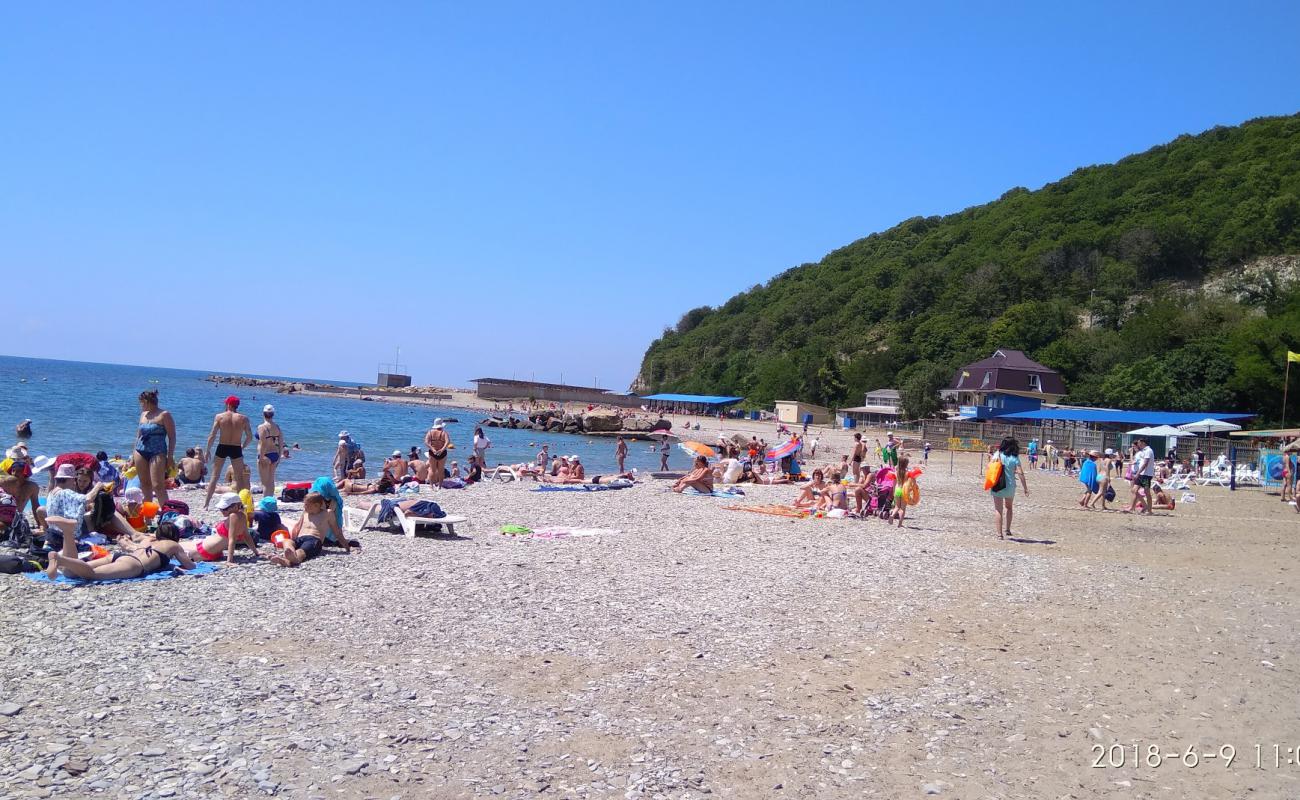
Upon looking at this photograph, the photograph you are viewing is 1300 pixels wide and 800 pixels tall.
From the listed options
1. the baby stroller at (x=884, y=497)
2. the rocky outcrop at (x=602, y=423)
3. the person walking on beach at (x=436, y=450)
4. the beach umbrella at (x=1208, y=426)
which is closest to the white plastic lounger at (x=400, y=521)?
the person walking on beach at (x=436, y=450)

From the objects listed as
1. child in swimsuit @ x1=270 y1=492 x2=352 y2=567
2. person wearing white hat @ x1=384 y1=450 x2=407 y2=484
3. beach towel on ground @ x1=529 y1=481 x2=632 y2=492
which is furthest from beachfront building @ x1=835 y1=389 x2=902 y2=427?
child in swimsuit @ x1=270 y1=492 x2=352 y2=567

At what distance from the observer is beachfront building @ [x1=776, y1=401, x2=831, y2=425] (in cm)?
7156

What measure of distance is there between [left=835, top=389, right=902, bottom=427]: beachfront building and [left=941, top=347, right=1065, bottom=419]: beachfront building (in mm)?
4345

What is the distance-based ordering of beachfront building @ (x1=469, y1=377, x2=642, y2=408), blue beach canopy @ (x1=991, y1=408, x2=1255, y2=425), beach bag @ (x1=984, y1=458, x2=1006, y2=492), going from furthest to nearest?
beachfront building @ (x1=469, y1=377, x2=642, y2=408), blue beach canopy @ (x1=991, y1=408, x2=1255, y2=425), beach bag @ (x1=984, y1=458, x2=1006, y2=492)

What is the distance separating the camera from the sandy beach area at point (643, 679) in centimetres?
456

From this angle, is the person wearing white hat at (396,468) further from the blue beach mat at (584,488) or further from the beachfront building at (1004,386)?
the beachfront building at (1004,386)

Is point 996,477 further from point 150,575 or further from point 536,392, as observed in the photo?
point 536,392

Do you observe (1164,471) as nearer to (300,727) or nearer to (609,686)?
(609,686)

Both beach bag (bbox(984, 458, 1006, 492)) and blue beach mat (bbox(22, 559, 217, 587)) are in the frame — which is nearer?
blue beach mat (bbox(22, 559, 217, 587))

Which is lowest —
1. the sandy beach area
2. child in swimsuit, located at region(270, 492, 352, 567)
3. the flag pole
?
the sandy beach area

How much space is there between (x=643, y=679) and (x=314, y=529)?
5.22 metres

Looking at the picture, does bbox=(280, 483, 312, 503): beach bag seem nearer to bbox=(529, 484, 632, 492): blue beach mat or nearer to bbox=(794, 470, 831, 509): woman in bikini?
bbox=(529, 484, 632, 492): blue beach mat

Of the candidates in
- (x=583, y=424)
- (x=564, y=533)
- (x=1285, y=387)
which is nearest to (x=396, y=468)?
(x=564, y=533)

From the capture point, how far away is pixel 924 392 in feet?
216
